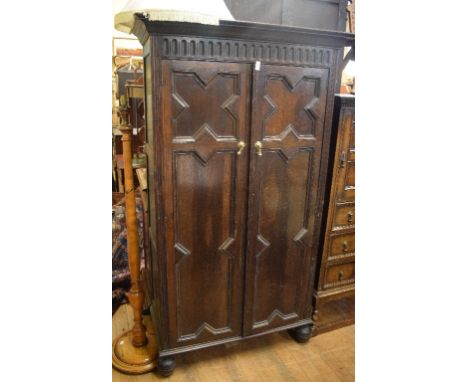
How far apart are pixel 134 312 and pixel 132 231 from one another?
17.3 inches

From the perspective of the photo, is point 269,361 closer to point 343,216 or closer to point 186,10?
point 343,216

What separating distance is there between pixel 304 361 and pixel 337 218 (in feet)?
2.66

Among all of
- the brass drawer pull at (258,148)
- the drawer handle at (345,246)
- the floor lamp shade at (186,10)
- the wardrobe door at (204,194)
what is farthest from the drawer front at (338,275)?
the floor lamp shade at (186,10)

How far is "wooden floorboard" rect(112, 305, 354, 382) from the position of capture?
1716mm

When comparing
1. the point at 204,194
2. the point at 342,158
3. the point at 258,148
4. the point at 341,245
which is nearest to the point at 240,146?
the point at 258,148

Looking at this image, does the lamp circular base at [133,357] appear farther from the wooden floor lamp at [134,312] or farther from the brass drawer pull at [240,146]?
the brass drawer pull at [240,146]

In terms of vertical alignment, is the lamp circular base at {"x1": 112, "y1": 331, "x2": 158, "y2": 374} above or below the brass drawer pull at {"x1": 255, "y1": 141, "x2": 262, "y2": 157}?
below

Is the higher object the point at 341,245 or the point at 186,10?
the point at 186,10

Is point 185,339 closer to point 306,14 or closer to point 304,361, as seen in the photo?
point 304,361

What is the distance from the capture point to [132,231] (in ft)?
5.51

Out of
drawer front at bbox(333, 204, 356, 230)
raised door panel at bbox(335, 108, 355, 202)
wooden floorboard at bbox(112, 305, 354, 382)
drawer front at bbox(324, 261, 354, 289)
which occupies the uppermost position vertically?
raised door panel at bbox(335, 108, 355, 202)

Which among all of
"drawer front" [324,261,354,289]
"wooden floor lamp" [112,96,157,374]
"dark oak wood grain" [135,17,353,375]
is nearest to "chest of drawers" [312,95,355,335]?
"drawer front" [324,261,354,289]

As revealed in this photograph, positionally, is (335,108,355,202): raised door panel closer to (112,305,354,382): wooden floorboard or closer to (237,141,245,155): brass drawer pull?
(237,141,245,155): brass drawer pull

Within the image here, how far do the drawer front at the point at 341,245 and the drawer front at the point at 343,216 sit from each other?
7 centimetres
